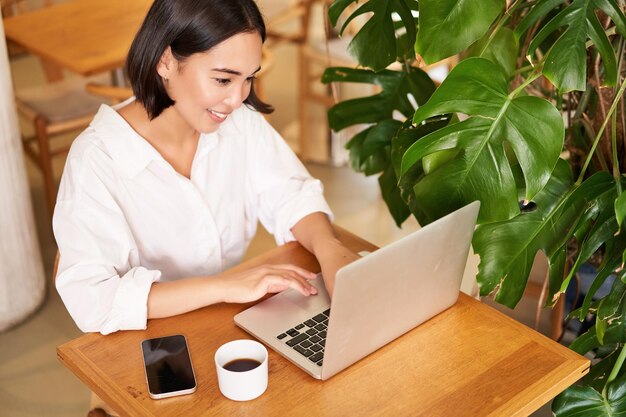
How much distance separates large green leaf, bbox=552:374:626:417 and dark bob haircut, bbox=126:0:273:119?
3.16 feet

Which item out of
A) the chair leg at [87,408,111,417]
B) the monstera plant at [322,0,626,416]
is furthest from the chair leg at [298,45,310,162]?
the chair leg at [87,408,111,417]

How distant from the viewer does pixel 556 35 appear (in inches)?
75.9

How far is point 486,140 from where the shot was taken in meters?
1.58

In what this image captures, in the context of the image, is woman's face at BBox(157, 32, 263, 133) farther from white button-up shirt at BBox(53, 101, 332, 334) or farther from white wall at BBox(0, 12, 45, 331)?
white wall at BBox(0, 12, 45, 331)

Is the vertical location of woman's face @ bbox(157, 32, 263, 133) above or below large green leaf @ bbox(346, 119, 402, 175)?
above

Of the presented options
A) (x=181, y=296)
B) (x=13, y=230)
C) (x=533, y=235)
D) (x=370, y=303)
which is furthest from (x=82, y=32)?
(x=370, y=303)

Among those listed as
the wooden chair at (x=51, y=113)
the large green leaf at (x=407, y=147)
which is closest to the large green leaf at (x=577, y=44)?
the large green leaf at (x=407, y=147)

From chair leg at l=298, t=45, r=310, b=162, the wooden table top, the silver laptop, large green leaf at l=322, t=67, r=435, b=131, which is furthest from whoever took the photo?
chair leg at l=298, t=45, r=310, b=162

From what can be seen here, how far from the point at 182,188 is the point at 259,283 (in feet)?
1.12

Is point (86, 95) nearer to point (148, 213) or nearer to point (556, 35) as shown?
point (148, 213)

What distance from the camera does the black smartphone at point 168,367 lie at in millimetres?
1428

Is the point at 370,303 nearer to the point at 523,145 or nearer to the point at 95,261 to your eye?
the point at 523,145

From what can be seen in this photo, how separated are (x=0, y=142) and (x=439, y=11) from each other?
163 cm

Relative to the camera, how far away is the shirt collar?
1773 mm
